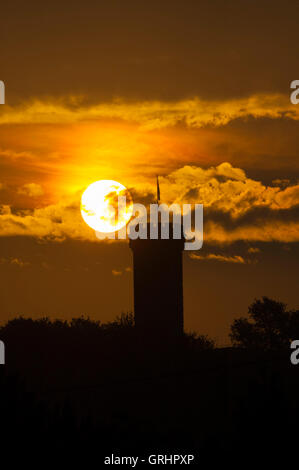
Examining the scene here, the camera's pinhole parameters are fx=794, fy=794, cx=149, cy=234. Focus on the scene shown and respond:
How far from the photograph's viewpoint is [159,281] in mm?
48969

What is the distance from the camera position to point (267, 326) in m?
65.8

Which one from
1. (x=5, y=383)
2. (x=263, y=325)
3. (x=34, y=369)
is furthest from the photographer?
(x=263, y=325)

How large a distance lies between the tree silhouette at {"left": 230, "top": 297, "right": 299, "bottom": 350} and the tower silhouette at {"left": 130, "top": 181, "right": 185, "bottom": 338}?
53.7ft

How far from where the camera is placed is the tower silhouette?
48.4 meters

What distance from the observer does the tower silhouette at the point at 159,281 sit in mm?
48406

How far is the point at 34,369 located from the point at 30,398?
845 inches

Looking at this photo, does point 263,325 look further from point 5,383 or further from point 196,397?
point 5,383

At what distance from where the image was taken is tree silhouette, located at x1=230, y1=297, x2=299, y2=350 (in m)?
64.0

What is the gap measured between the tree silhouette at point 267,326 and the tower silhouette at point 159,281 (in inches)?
644

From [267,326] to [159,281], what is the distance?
777 inches

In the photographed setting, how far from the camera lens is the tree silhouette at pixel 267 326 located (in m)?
64.0

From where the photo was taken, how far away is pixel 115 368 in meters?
40.3
